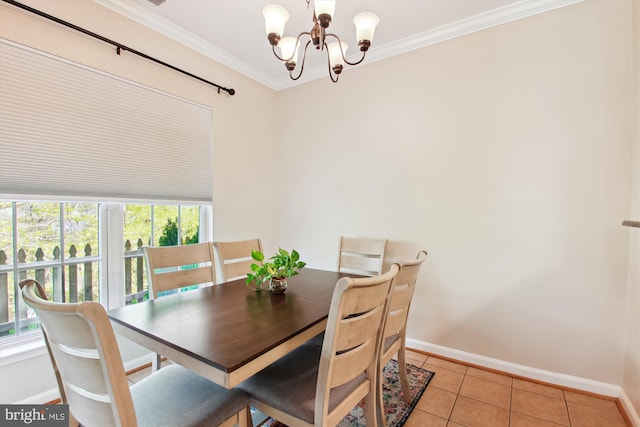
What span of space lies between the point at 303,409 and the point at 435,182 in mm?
1926

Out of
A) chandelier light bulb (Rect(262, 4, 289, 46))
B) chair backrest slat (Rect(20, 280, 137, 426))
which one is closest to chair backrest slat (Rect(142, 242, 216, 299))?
chair backrest slat (Rect(20, 280, 137, 426))

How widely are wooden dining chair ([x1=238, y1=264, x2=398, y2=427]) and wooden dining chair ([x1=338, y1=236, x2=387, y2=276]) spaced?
3.71 ft

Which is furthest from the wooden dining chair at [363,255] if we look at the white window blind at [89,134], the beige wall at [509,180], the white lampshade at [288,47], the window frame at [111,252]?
the window frame at [111,252]

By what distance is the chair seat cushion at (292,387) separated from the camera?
1.10m

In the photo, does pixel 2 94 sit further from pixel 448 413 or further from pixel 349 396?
pixel 448 413

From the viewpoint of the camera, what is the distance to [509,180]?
2.11 m

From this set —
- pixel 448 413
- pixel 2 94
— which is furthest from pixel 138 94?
pixel 448 413

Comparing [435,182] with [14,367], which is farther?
[435,182]

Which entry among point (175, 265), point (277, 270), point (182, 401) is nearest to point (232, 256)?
point (175, 265)

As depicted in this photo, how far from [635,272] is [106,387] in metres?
2.61

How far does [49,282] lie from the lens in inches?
73.1

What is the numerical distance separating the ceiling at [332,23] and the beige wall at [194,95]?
11cm

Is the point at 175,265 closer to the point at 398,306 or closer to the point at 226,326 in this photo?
the point at 226,326

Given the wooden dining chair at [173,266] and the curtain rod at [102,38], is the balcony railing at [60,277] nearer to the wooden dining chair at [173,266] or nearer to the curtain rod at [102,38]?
the wooden dining chair at [173,266]
